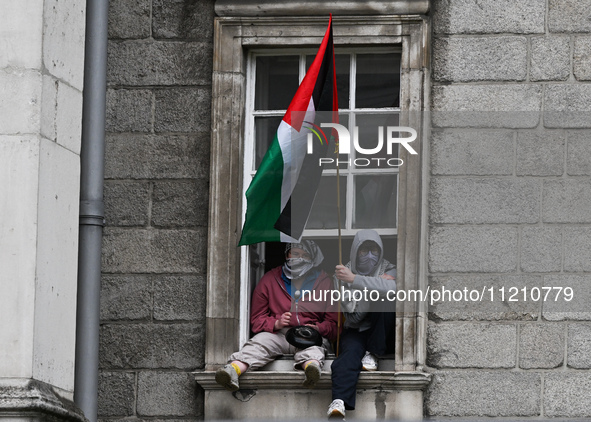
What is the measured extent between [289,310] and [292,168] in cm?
104

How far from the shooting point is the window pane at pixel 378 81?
1107 cm

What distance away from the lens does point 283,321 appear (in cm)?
1056

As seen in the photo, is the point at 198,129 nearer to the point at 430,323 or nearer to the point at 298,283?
the point at 298,283

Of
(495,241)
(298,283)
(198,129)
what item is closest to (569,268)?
(495,241)

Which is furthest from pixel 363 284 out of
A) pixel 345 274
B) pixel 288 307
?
pixel 288 307

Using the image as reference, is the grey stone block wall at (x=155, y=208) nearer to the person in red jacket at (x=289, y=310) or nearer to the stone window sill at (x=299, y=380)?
the stone window sill at (x=299, y=380)

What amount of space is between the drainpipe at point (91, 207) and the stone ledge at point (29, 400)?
880 mm

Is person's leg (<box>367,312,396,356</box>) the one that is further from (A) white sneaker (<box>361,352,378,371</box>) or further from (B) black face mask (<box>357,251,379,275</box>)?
(B) black face mask (<box>357,251,379,275</box>)

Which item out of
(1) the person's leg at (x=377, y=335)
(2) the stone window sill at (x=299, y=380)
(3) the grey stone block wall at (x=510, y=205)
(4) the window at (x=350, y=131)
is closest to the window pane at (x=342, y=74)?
(4) the window at (x=350, y=131)

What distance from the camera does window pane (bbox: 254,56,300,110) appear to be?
11.2 meters

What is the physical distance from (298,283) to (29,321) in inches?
87.2

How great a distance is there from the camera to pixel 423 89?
10.8 m

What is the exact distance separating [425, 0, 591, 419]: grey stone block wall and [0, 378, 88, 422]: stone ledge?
8.61ft

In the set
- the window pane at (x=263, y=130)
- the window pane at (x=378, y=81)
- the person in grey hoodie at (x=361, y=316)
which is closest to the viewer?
the person in grey hoodie at (x=361, y=316)
